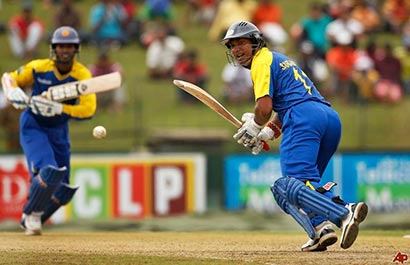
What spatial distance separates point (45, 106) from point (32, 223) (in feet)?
4.58

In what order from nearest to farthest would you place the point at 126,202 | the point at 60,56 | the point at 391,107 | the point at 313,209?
1. the point at 313,209
2. the point at 60,56
3. the point at 126,202
4. the point at 391,107

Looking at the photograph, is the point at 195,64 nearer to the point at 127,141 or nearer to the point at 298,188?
the point at 127,141

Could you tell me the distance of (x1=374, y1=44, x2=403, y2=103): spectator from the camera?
20.4 m

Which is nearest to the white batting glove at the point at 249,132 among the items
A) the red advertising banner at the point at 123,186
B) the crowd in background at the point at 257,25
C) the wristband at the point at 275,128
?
the wristband at the point at 275,128

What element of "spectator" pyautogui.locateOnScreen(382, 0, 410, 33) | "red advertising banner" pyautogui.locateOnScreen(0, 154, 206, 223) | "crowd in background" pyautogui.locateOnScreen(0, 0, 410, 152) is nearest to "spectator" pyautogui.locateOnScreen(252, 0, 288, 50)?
"crowd in background" pyautogui.locateOnScreen(0, 0, 410, 152)

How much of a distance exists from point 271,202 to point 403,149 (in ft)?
8.26

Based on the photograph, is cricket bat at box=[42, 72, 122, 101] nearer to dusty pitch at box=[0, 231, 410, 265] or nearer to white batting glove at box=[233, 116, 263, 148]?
dusty pitch at box=[0, 231, 410, 265]

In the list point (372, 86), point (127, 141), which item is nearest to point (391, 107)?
point (372, 86)

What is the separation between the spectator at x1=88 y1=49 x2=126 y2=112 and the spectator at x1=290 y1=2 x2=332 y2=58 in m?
4.02

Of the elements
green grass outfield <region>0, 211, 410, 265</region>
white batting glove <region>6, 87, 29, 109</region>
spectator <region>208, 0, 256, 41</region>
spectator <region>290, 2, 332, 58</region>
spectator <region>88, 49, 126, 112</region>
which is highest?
spectator <region>208, 0, 256, 41</region>

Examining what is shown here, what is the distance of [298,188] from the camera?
888cm

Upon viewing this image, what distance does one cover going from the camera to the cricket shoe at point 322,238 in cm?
910

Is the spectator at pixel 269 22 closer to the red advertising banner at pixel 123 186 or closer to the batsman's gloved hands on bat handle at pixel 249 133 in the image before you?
the red advertising banner at pixel 123 186

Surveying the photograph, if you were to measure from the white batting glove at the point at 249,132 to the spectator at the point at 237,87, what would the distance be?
Answer: 1002cm
